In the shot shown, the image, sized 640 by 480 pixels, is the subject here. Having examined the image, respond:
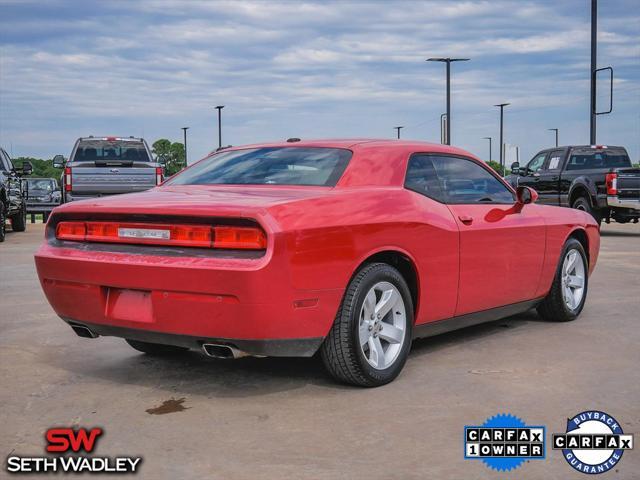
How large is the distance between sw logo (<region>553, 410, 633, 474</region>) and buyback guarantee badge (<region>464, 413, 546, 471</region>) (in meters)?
0.10

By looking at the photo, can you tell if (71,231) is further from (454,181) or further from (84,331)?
(454,181)

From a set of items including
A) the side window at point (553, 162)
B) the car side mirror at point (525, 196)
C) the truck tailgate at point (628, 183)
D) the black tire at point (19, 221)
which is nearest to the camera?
the car side mirror at point (525, 196)

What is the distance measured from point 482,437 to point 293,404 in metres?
1.07

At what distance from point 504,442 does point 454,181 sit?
2.37 meters

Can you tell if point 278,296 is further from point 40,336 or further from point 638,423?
point 40,336

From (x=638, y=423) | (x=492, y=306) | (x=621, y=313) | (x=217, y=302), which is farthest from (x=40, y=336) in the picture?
(x=621, y=313)

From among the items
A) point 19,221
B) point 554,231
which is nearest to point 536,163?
point 19,221

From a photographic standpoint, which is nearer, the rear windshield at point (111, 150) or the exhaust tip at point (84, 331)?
the exhaust tip at point (84, 331)

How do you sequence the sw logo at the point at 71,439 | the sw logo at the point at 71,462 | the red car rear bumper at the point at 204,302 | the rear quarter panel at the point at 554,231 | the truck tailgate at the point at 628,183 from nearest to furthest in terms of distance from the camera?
1. the sw logo at the point at 71,462
2. the sw logo at the point at 71,439
3. the red car rear bumper at the point at 204,302
4. the rear quarter panel at the point at 554,231
5. the truck tailgate at the point at 628,183

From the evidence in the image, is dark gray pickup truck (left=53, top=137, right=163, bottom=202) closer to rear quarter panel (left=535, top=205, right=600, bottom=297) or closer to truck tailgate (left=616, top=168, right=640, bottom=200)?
truck tailgate (left=616, top=168, right=640, bottom=200)

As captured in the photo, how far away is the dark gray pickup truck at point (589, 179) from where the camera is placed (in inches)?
695

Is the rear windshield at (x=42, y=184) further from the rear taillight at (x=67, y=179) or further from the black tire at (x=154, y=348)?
the black tire at (x=154, y=348)

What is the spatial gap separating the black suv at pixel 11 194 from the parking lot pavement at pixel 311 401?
1015 centimetres

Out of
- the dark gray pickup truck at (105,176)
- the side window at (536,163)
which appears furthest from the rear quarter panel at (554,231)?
the side window at (536,163)
